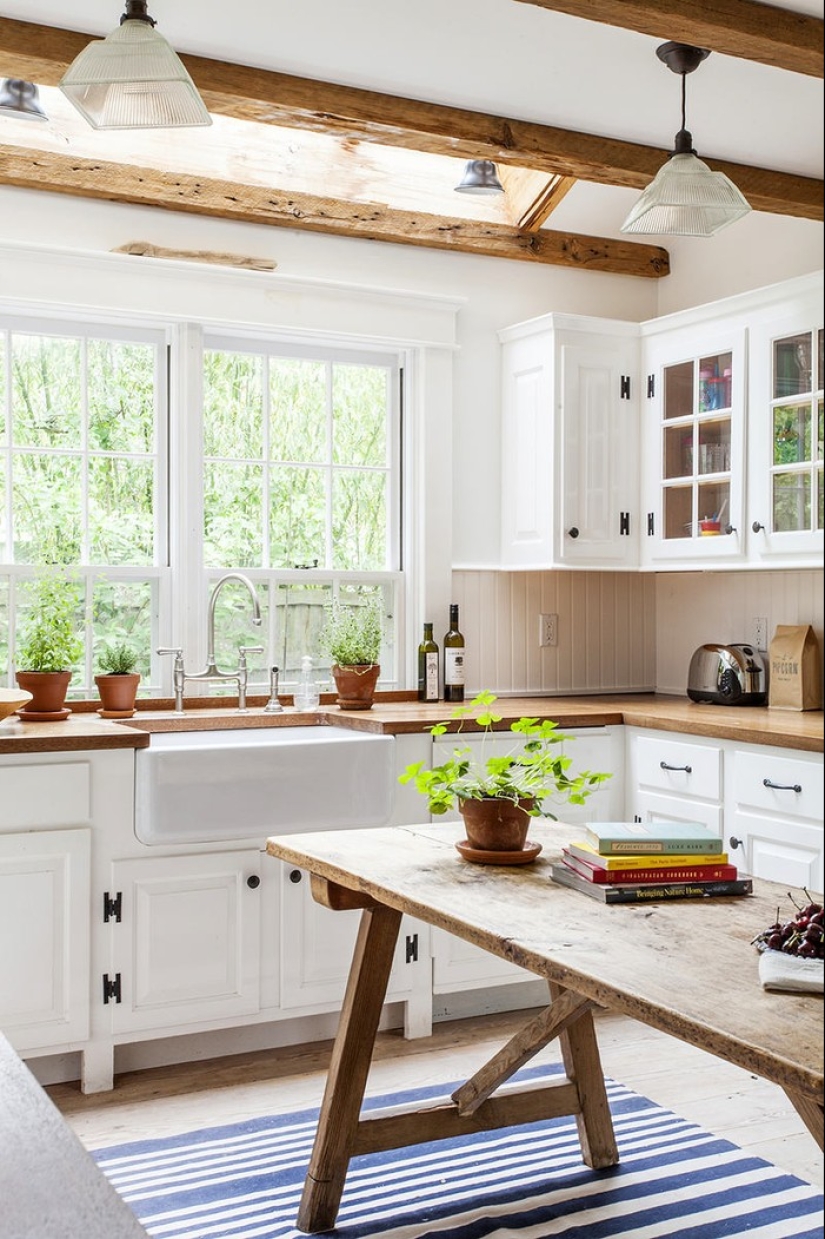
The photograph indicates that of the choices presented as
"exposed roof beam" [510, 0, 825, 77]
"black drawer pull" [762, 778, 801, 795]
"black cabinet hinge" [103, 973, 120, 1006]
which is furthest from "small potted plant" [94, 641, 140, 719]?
"exposed roof beam" [510, 0, 825, 77]

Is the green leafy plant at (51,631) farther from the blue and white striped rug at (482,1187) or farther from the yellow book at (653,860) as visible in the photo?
the yellow book at (653,860)

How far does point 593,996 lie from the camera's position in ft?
5.04

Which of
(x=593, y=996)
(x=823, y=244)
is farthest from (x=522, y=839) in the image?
(x=823, y=244)

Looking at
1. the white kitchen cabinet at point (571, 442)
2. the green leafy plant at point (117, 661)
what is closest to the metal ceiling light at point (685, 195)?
the white kitchen cabinet at point (571, 442)

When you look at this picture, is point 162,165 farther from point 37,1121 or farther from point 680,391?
point 37,1121

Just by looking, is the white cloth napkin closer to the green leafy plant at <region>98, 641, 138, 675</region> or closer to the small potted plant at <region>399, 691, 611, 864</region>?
the small potted plant at <region>399, 691, 611, 864</region>

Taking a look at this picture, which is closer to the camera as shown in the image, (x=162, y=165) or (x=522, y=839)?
(x=522, y=839)

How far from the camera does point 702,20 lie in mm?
2723

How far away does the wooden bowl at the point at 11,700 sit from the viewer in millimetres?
3301

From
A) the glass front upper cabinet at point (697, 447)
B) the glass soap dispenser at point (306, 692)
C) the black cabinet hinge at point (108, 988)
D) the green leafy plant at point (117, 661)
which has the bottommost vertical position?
the black cabinet hinge at point (108, 988)

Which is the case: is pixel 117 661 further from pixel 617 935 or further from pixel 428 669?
pixel 617 935

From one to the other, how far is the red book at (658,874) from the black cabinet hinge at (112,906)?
161 centimetres

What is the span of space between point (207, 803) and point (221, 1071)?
759mm

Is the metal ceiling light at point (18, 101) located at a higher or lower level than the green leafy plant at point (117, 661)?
higher
